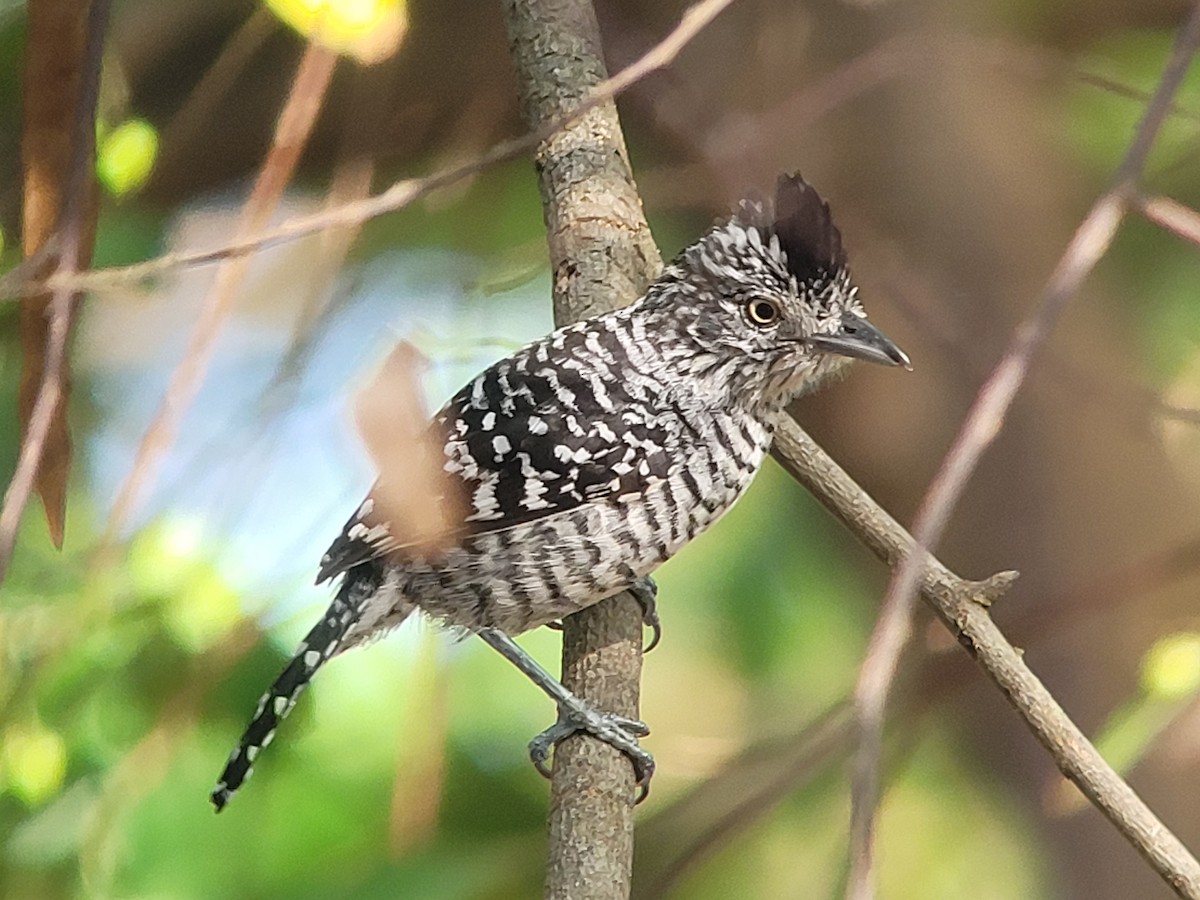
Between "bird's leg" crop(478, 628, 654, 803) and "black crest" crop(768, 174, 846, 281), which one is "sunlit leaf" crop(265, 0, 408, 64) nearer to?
"black crest" crop(768, 174, 846, 281)

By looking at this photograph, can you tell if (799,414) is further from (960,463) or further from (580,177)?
(960,463)

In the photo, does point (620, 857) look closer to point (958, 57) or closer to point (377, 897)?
point (377, 897)

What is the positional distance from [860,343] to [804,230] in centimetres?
19

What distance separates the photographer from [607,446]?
1.93 m

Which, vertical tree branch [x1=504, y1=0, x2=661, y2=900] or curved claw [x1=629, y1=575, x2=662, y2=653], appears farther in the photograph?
vertical tree branch [x1=504, y1=0, x2=661, y2=900]

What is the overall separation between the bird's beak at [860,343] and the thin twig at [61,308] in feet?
3.62

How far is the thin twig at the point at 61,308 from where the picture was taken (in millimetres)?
966

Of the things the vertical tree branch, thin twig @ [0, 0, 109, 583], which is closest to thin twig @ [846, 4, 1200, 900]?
thin twig @ [0, 0, 109, 583]

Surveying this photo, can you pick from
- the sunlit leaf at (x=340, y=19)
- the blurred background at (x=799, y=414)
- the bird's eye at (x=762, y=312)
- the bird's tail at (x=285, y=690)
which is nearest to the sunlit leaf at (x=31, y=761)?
the blurred background at (x=799, y=414)

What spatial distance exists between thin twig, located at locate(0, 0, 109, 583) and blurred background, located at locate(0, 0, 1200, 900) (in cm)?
88

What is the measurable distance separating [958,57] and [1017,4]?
0.23 meters

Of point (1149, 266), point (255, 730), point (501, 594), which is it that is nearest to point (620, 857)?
point (501, 594)

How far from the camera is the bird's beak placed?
1.88 m

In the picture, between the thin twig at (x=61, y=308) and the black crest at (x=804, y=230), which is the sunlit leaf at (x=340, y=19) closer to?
the thin twig at (x=61, y=308)
